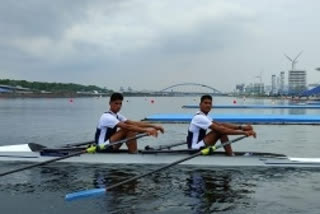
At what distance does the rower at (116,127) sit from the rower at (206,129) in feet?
2.81

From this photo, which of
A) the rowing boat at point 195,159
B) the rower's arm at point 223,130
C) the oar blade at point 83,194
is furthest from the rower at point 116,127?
the oar blade at point 83,194

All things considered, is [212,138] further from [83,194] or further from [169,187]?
[83,194]

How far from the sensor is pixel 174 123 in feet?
109

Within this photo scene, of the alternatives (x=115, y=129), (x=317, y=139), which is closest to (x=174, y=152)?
(x=115, y=129)

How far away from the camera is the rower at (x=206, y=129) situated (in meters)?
11.7

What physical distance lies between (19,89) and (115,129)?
18488 centimetres

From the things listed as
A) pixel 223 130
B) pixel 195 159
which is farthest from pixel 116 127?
pixel 223 130

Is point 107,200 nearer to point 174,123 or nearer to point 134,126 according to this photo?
point 134,126

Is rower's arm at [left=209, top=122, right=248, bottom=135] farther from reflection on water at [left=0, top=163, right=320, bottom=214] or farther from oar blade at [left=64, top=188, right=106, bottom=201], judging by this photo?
oar blade at [left=64, top=188, right=106, bottom=201]

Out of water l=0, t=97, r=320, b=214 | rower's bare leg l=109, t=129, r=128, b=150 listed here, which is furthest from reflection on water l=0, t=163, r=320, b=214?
rower's bare leg l=109, t=129, r=128, b=150

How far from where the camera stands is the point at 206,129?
38.8ft

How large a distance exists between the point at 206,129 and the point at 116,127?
2318 mm

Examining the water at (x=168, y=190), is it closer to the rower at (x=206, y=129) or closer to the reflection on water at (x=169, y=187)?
the reflection on water at (x=169, y=187)

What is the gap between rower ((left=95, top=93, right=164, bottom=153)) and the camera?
11750 millimetres
